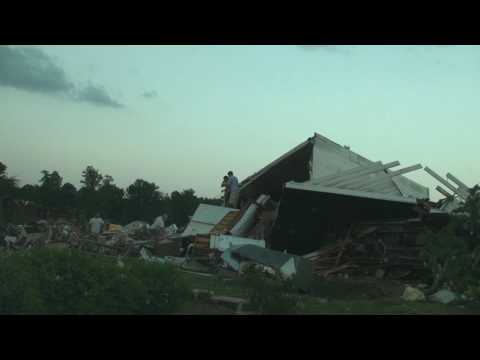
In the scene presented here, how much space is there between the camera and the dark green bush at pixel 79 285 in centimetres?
518

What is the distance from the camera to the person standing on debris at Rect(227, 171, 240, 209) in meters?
18.8

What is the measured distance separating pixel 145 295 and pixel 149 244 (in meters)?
11.3

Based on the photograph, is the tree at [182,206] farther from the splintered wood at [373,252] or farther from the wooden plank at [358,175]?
the splintered wood at [373,252]

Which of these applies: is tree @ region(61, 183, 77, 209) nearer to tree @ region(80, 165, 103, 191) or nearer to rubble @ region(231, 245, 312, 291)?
tree @ region(80, 165, 103, 191)

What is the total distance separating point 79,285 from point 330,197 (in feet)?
27.4

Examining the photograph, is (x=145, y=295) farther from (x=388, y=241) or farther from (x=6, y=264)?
(x=388, y=241)

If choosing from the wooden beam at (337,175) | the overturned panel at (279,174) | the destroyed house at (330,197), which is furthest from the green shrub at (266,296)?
the overturned panel at (279,174)

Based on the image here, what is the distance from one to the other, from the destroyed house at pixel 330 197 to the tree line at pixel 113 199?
608 inches

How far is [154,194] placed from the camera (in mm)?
36438

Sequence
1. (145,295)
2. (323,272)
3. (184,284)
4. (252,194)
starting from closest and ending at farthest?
(145,295) → (184,284) → (323,272) → (252,194)

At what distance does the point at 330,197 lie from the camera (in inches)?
520

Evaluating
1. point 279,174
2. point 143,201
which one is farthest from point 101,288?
point 143,201

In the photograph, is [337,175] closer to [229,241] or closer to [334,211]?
[334,211]
